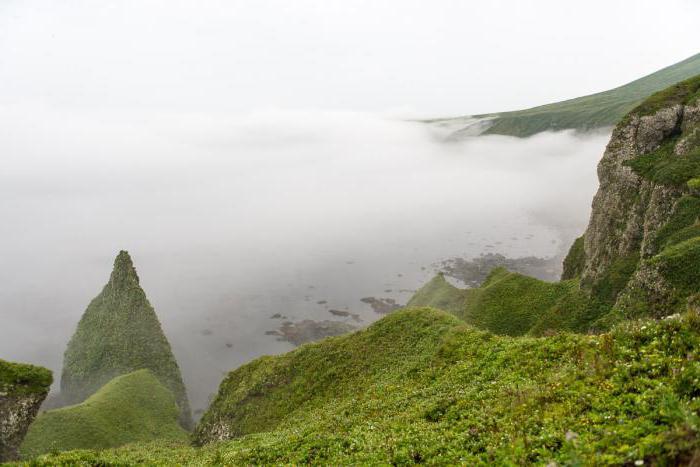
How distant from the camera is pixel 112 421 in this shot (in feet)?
260

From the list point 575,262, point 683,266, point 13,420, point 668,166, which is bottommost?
point 575,262

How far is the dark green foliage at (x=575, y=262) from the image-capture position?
85925 mm

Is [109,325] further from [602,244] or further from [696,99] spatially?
[696,99]

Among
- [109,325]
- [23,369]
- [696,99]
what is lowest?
[109,325]

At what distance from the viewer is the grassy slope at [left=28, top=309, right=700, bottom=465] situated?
43.0ft

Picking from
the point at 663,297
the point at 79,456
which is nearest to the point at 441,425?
the point at 79,456

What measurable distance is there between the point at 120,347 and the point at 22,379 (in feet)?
262

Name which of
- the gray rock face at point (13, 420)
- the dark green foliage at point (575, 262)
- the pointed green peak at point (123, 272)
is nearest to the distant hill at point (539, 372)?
the dark green foliage at point (575, 262)

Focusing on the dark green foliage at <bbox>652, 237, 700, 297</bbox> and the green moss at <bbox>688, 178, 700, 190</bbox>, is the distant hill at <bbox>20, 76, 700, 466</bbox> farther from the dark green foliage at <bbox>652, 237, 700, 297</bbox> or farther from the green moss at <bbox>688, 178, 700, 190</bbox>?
the green moss at <bbox>688, 178, 700, 190</bbox>

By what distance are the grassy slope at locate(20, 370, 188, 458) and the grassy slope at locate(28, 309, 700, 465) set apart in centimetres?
4566

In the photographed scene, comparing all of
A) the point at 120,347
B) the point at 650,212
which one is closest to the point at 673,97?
the point at 650,212

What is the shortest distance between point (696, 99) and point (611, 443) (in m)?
75.1

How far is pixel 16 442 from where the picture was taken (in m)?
50.3

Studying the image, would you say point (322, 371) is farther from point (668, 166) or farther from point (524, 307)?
point (668, 166)
